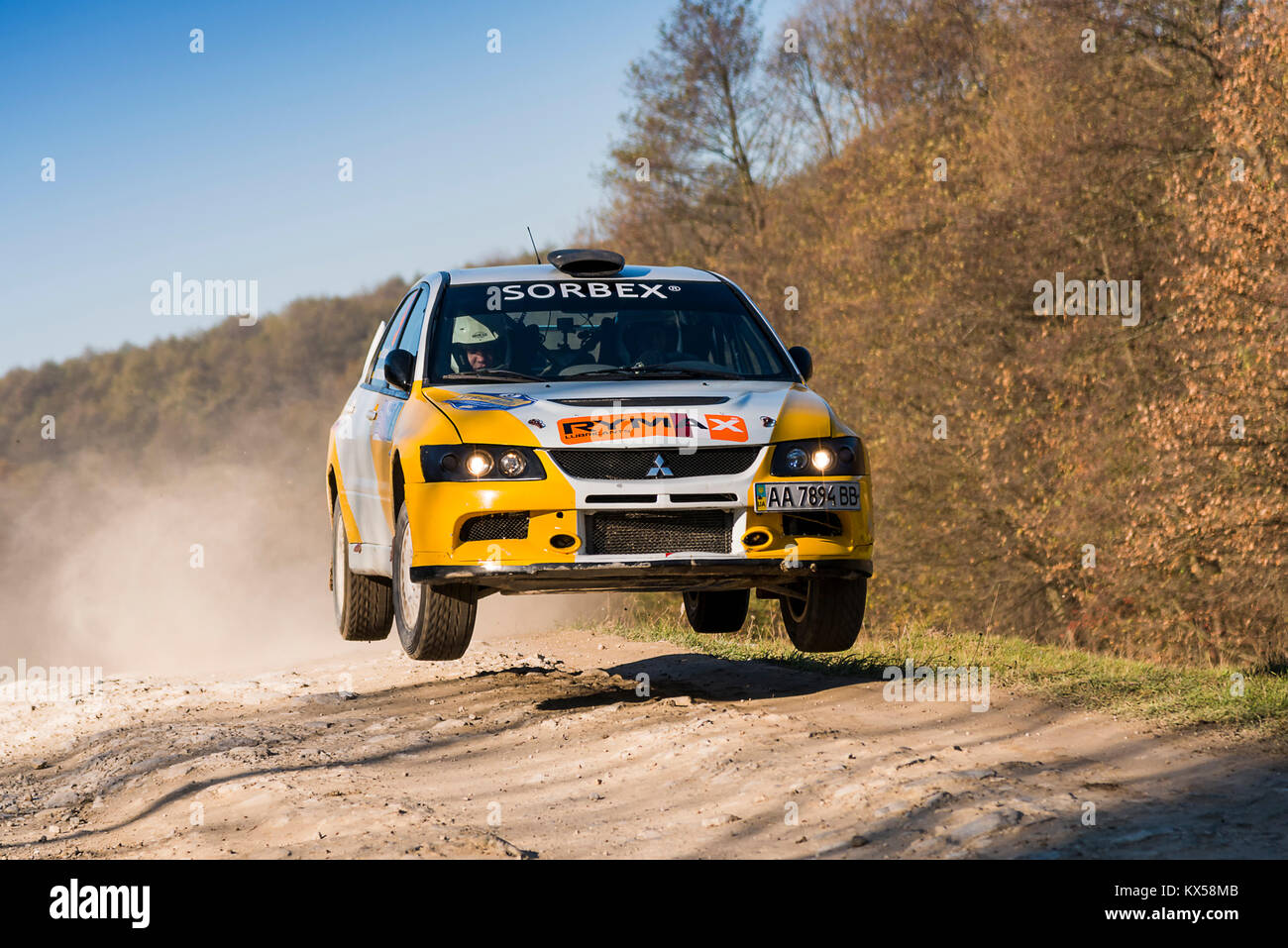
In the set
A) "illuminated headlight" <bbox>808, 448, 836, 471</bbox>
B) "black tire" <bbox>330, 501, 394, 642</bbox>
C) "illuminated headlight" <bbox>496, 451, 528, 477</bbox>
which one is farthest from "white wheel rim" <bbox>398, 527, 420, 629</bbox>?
"illuminated headlight" <bbox>808, 448, 836, 471</bbox>

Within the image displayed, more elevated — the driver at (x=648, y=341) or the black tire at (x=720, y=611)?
the driver at (x=648, y=341)

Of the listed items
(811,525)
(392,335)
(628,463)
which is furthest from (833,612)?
(392,335)

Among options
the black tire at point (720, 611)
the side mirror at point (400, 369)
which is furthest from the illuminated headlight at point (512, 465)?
the black tire at point (720, 611)

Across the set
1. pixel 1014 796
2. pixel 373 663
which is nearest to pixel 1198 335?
pixel 373 663

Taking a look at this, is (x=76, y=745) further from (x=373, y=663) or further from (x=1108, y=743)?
(x=1108, y=743)

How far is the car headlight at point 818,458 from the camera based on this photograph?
24.8 ft

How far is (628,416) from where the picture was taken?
739 centimetres

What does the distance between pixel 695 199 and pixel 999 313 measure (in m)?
14.3

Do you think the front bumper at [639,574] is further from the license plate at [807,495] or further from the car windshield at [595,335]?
the car windshield at [595,335]

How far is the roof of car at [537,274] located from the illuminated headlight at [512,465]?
189cm

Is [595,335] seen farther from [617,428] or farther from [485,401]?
[617,428]

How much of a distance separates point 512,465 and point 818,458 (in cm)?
153

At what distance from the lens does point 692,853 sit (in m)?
5.84
